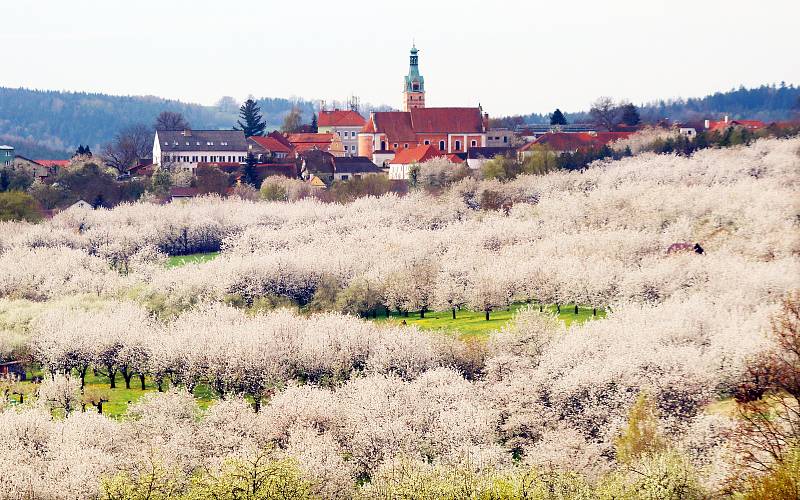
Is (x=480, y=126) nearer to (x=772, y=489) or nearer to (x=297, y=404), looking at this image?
(x=297, y=404)

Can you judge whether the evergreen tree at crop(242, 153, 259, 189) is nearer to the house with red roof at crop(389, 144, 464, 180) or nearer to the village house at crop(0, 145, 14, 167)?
the house with red roof at crop(389, 144, 464, 180)

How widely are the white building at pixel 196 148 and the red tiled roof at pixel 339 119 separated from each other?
2729 centimetres

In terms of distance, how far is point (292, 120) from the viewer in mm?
181625

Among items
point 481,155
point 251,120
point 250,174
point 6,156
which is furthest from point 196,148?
point 481,155

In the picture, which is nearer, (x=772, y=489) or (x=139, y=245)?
(x=772, y=489)

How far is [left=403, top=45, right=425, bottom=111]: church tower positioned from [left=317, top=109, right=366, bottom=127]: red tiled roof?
9546 mm

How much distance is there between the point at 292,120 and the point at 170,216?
83704 millimetres

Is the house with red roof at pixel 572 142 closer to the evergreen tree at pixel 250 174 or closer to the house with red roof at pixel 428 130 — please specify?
the house with red roof at pixel 428 130

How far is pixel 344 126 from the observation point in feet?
552

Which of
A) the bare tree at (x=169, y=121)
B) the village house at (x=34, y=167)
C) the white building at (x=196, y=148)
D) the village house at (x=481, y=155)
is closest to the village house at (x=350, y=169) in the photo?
the village house at (x=481, y=155)

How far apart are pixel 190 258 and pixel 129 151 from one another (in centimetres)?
6174

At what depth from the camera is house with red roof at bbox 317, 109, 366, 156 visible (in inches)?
6580

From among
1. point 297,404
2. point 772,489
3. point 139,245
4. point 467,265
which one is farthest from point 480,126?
point 772,489

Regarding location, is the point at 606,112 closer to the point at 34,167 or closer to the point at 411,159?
the point at 411,159
